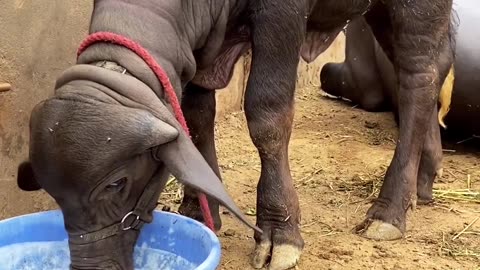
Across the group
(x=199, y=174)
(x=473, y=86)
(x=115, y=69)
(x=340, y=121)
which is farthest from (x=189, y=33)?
(x=340, y=121)

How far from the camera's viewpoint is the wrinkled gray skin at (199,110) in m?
2.56

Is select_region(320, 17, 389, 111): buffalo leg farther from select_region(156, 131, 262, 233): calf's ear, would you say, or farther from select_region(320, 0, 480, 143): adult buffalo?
select_region(156, 131, 262, 233): calf's ear

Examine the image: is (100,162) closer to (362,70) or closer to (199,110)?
(199,110)

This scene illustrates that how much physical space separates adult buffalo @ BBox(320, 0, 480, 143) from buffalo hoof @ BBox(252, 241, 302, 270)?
188 centimetres

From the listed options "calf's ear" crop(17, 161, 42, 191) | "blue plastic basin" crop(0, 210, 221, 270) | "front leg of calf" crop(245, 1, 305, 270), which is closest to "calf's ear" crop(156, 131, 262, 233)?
"blue plastic basin" crop(0, 210, 221, 270)

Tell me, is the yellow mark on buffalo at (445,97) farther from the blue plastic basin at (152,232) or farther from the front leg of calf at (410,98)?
the blue plastic basin at (152,232)

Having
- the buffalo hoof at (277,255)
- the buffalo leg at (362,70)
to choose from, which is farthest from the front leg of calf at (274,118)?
the buffalo leg at (362,70)

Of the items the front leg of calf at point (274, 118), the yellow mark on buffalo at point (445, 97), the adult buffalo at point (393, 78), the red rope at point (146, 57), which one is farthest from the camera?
the adult buffalo at point (393, 78)

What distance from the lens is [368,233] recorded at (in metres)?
3.86

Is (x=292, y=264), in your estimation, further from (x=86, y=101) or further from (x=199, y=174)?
(x=86, y=101)

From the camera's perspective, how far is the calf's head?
99.3 inches

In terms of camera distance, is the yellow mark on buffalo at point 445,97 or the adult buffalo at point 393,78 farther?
the adult buffalo at point 393,78

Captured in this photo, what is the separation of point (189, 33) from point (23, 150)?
38.9 inches

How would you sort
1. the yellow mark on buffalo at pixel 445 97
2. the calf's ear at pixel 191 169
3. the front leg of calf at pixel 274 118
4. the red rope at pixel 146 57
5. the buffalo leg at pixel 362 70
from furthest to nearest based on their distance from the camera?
the buffalo leg at pixel 362 70 → the yellow mark on buffalo at pixel 445 97 → the front leg of calf at pixel 274 118 → the red rope at pixel 146 57 → the calf's ear at pixel 191 169
